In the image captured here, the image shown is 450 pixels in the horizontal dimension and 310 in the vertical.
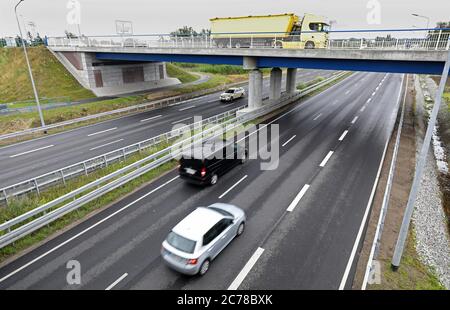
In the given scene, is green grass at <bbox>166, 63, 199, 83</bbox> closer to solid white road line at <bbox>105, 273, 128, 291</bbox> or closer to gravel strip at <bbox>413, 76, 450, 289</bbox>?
gravel strip at <bbox>413, 76, 450, 289</bbox>

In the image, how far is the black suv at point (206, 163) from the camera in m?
15.1

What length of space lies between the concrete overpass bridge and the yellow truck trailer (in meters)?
1.13

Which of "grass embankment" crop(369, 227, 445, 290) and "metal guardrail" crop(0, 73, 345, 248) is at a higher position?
"metal guardrail" crop(0, 73, 345, 248)

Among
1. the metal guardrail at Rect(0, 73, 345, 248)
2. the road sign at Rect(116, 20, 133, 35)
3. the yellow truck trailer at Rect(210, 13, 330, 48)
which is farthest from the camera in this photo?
the road sign at Rect(116, 20, 133, 35)

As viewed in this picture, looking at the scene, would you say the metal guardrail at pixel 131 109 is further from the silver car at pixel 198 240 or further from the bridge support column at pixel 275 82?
the silver car at pixel 198 240

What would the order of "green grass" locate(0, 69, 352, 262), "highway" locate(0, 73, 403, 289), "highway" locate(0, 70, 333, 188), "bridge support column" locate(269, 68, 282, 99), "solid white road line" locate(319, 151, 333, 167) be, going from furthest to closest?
"bridge support column" locate(269, 68, 282, 99)
"highway" locate(0, 70, 333, 188)
"solid white road line" locate(319, 151, 333, 167)
"green grass" locate(0, 69, 352, 262)
"highway" locate(0, 73, 403, 289)

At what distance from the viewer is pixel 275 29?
3189cm

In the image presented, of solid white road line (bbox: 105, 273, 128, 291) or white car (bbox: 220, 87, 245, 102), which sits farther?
white car (bbox: 220, 87, 245, 102)

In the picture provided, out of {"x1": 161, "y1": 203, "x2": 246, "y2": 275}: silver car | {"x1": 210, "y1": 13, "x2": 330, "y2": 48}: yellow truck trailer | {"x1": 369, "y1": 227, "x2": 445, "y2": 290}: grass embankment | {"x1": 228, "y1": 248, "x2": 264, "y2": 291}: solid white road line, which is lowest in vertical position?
{"x1": 369, "y1": 227, "x2": 445, "y2": 290}: grass embankment

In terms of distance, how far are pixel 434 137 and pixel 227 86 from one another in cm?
3671

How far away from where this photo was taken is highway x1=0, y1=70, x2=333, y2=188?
761 inches

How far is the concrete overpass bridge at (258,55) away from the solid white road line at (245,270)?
62.6ft

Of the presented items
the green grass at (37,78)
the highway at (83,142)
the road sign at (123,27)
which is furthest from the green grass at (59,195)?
the road sign at (123,27)

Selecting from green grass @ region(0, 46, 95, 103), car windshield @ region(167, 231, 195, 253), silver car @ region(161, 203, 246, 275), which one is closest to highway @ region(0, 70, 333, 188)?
car windshield @ region(167, 231, 195, 253)
